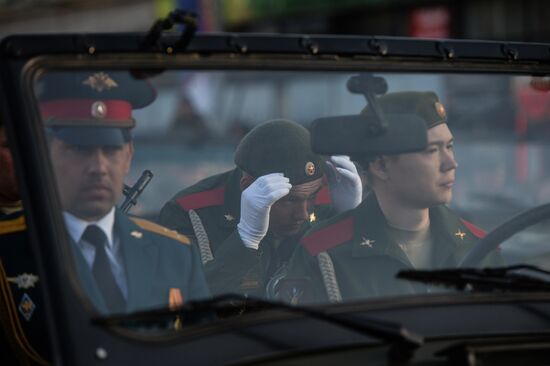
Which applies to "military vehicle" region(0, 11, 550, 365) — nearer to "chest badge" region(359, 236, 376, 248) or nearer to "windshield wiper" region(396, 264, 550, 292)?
"windshield wiper" region(396, 264, 550, 292)

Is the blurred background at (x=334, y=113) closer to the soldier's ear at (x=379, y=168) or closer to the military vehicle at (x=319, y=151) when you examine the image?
the military vehicle at (x=319, y=151)

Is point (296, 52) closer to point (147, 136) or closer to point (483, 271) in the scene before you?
point (147, 136)

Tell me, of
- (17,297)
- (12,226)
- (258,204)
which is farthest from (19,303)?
(258,204)

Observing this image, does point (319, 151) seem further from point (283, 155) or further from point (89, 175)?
point (89, 175)

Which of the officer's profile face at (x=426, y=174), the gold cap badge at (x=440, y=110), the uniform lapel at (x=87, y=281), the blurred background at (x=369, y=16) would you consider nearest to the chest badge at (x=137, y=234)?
the uniform lapel at (x=87, y=281)

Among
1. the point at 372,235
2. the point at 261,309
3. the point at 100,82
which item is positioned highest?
the point at 100,82

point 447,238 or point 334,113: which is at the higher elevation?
point 334,113

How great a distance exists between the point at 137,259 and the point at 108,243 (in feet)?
0.22

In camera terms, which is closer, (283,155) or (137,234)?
(137,234)

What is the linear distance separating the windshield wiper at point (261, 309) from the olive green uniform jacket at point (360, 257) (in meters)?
0.20

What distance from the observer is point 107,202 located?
223 cm

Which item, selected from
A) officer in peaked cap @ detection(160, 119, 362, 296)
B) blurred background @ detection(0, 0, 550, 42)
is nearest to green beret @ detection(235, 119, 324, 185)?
officer in peaked cap @ detection(160, 119, 362, 296)

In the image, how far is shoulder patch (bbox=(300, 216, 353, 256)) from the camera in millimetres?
2369

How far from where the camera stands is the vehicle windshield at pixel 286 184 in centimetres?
217
